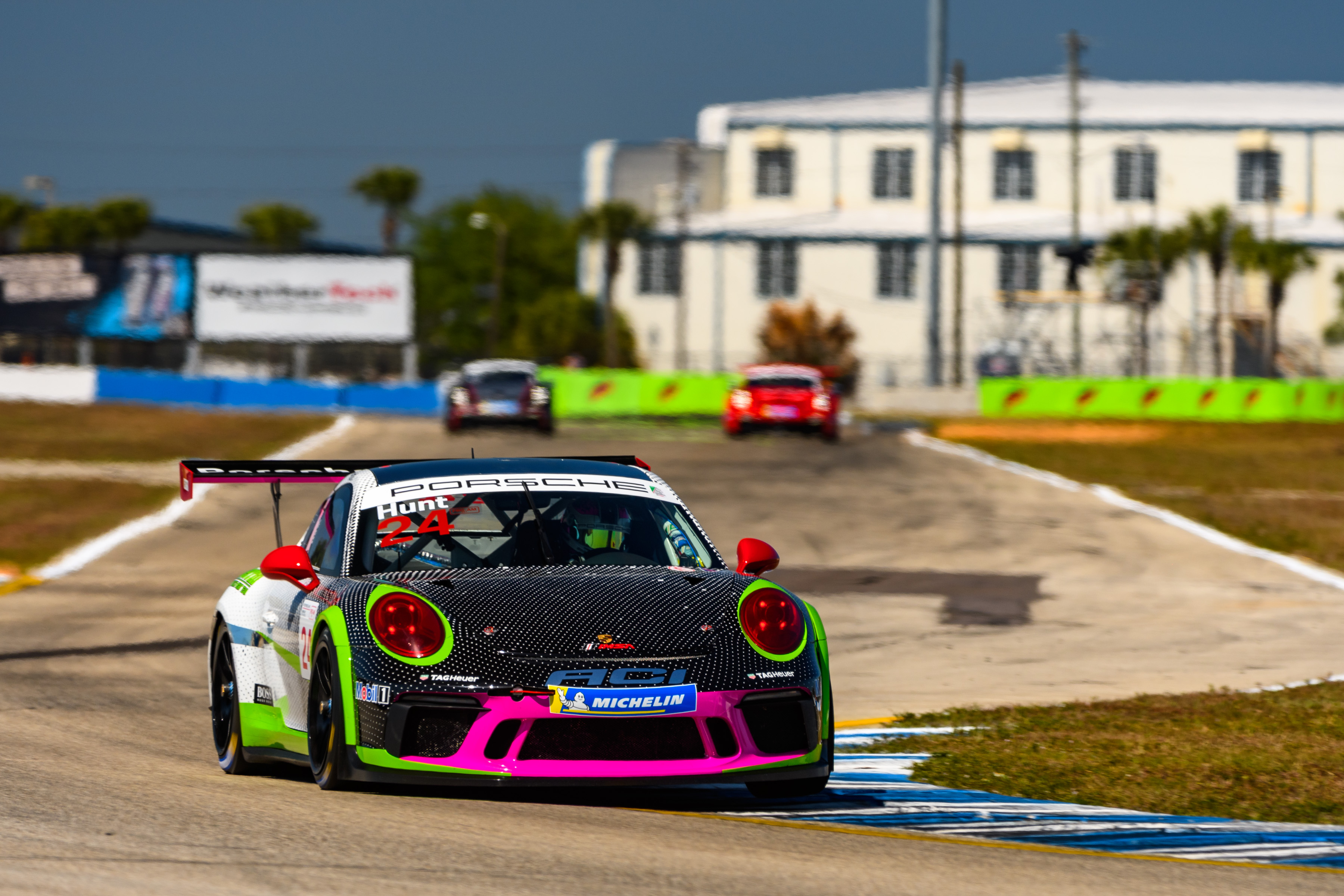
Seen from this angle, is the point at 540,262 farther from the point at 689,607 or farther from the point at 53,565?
the point at 689,607

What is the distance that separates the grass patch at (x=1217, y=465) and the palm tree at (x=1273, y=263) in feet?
89.8

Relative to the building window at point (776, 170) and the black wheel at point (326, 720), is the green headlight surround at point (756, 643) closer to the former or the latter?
the black wheel at point (326, 720)

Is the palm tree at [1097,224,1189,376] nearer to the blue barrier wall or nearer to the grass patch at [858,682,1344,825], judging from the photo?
the blue barrier wall

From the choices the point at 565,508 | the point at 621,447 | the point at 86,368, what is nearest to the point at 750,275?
the point at 86,368

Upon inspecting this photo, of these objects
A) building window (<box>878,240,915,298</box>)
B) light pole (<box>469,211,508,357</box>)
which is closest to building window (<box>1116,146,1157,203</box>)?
building window (<box>878,240,915,298</box>)

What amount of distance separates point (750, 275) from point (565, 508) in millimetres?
77132

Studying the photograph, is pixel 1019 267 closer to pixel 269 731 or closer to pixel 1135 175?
pixel 1135 175

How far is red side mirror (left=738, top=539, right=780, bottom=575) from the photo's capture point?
7519 mm

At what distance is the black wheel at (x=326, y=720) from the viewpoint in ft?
22.1

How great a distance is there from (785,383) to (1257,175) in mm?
53226

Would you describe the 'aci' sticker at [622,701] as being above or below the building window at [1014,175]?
below

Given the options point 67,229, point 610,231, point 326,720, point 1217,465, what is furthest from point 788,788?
point 67,229

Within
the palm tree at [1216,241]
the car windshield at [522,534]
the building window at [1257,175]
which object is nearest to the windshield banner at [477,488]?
the car windshield at [522,534]

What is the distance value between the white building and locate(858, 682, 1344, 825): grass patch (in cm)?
6882
